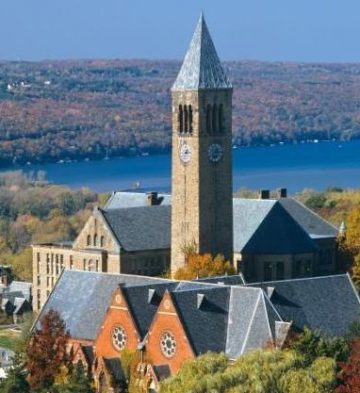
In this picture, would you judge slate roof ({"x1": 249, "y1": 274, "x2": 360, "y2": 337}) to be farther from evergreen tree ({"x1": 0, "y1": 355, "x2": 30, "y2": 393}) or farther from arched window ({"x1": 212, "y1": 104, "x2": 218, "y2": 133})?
arched window ({"x1": 212, "y1": 104, "x2": 218, "y2": 133})

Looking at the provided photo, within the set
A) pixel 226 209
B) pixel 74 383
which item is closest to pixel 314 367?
pixel 74 383

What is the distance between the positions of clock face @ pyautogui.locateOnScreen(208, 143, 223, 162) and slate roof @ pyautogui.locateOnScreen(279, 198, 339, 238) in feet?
19.1

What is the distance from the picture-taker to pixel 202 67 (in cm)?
8069

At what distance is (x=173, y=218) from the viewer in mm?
81750

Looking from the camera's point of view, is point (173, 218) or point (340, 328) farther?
point (173, 218)

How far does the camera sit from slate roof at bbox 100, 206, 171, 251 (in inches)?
3310

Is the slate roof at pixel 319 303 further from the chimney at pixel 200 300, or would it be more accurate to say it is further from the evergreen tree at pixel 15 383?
the evergreen tree at pixel 15 383

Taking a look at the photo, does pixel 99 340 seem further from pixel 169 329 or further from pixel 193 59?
pixel 193 59

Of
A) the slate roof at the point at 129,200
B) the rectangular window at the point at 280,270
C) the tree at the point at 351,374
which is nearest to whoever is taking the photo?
the tree at the point at 351,374

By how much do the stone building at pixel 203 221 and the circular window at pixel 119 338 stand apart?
16.0m

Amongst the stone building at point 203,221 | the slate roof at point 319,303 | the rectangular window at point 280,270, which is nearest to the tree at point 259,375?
the slate roof at point 319,303

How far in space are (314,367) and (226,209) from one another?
25.4 metres

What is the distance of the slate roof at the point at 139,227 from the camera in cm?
8406

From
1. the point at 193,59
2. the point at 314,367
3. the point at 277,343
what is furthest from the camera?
the point at 193,59
